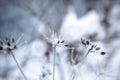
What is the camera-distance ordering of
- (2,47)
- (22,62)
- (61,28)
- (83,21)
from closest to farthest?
(2,47) → (22,62) → (61,28) → (83,21)

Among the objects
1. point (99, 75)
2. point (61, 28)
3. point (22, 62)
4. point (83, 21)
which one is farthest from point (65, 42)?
point (83, 21)

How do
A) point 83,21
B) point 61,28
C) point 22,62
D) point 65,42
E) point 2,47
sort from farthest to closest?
point 83,21
point 61,28
point 22,62
point 65,42
point 2,47

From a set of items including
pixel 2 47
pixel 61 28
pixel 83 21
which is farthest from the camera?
pixel 83 21

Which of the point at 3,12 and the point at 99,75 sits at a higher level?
the point at 3,12

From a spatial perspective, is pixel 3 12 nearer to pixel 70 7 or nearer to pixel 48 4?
pixel 48 4

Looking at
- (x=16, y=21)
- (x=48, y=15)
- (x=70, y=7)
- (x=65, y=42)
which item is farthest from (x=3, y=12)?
(x=65, y=42)

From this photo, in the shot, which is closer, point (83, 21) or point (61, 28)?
point (61, 28)

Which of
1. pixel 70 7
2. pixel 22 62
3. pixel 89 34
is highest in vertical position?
pixel 70 7

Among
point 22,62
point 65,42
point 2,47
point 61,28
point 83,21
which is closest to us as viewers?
point 2,47

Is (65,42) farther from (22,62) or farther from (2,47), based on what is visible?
(22,62)
